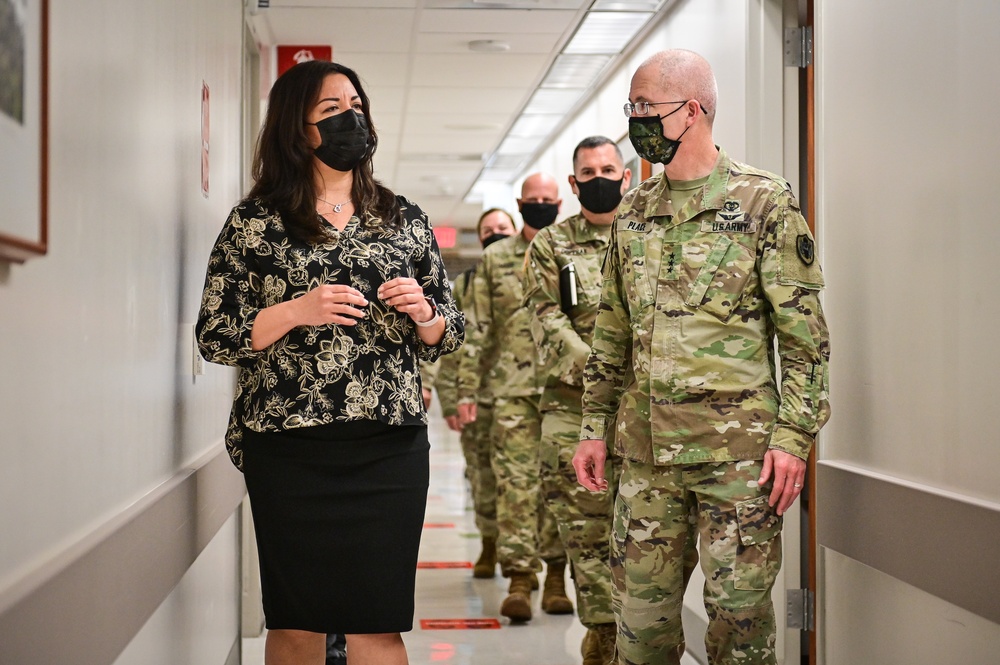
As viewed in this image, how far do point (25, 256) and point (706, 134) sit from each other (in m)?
1.66

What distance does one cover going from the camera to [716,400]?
236 cm

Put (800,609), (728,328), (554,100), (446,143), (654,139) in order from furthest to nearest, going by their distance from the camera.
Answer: (446,143), (554,100), (800,609), (654,139), (728,328)

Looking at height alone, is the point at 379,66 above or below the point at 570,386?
above

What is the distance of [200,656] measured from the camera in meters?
2.83

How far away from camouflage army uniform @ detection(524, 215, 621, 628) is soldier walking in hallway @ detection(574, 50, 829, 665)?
956 millimetres

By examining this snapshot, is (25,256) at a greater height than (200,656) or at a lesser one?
greater

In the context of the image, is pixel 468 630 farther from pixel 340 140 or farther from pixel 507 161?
pixel 507 161

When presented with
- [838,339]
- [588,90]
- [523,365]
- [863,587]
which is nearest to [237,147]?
[523,365]

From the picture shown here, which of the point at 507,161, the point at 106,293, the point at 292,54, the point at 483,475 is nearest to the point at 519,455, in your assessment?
the point at 483,475

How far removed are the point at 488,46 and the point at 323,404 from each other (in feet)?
13.5

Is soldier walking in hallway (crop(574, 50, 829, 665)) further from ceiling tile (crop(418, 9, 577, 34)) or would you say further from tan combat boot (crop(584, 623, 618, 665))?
ceiling tile (crop(418, 9, 577, 34))

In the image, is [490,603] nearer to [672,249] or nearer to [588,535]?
[588,535]

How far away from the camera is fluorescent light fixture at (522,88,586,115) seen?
7086mm

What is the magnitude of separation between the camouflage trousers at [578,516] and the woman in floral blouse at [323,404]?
1.19 metres
